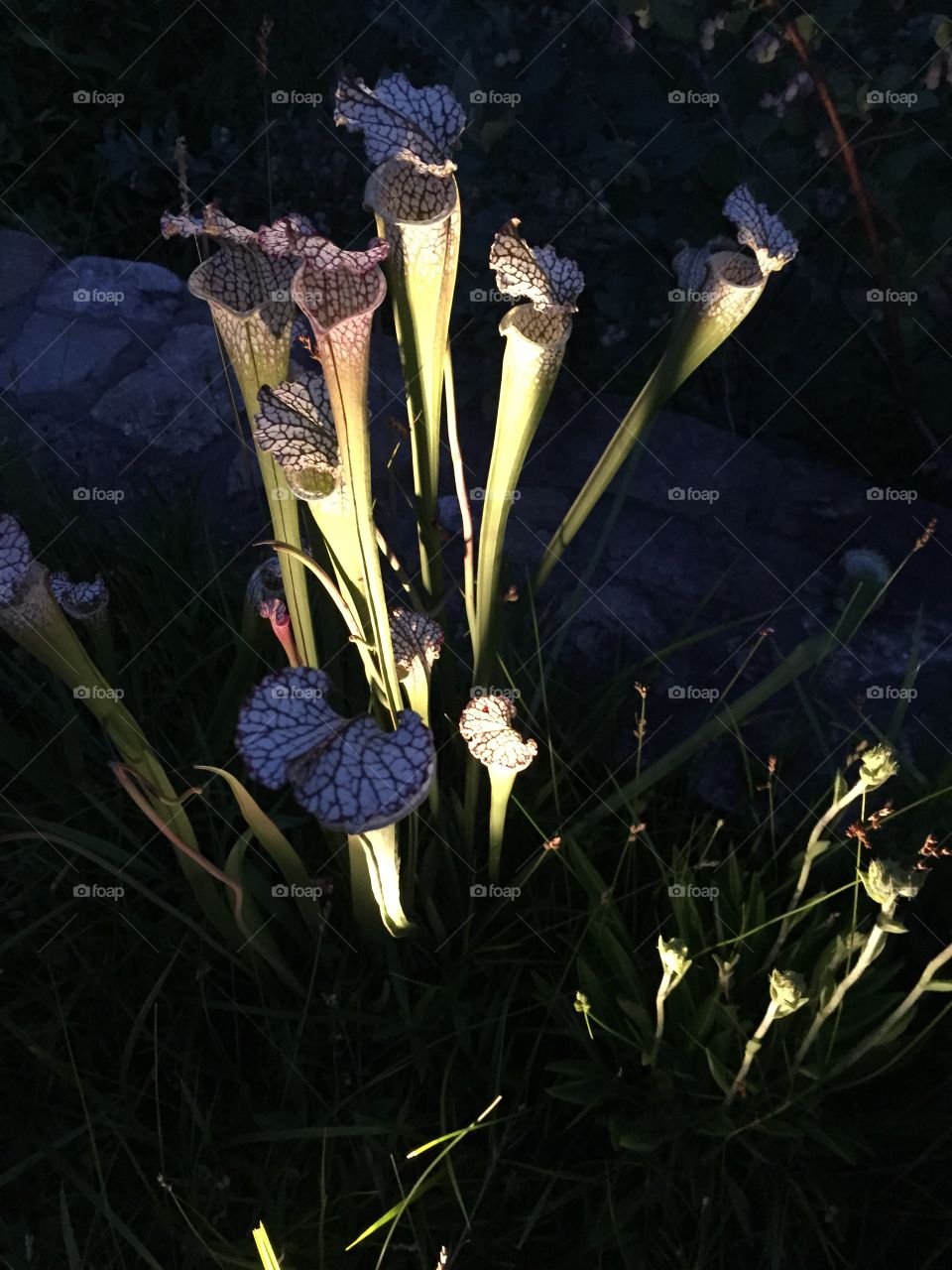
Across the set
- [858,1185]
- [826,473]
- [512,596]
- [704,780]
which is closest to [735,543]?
[826,473]

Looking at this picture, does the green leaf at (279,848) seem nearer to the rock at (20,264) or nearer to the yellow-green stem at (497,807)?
the yellow-green stem at (497,807)

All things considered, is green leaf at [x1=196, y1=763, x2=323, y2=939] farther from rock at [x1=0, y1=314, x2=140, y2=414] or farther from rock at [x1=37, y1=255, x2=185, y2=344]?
rock at [x1=37, y1=255, x2=185, y2=344]

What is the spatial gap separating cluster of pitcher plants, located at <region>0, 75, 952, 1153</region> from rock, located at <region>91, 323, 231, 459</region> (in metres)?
1.10

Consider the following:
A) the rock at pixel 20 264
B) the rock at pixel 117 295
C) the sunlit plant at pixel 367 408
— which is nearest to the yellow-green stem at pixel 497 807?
the sunlit plant at pixel 367 408

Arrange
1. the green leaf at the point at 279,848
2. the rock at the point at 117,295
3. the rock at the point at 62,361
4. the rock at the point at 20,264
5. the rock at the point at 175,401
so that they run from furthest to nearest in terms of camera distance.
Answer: the rock at the point at 20,264
the rock at the point at 117,295
the rock at the point at 62,361
the rock at the point at 175,401
the green leaf at the point at 279,848

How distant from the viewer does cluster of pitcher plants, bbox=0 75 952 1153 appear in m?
0.90

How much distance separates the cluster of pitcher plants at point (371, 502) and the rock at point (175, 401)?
43.4 inches

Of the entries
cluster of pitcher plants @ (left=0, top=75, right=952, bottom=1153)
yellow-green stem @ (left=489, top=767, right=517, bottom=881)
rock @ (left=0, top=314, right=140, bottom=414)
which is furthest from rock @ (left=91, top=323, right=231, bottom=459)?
yellow-green stem @ (left=489, top=767, right=517, bottom=881)

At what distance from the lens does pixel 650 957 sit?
1.44 metres

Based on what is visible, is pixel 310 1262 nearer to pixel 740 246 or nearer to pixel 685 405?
pixel 740 246

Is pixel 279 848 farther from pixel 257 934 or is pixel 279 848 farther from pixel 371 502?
pixel 371 502

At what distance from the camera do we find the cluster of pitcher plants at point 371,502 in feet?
2.97

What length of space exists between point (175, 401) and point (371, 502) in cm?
140

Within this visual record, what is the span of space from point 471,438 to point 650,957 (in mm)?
1157
